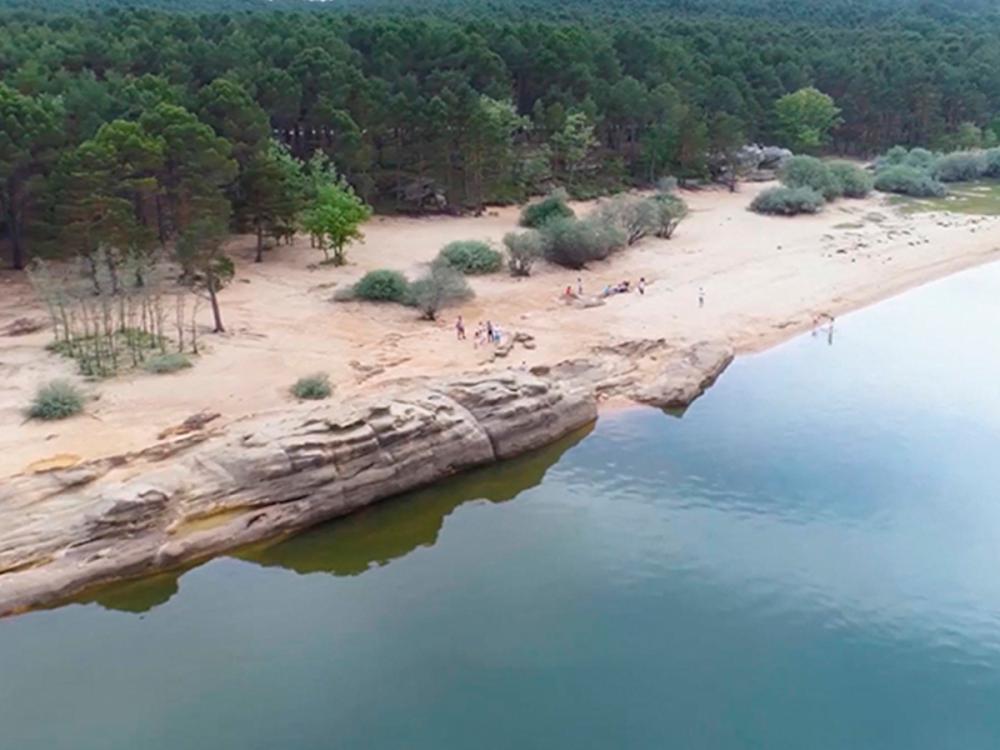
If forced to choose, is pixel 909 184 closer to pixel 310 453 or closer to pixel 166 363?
pixel 166 363

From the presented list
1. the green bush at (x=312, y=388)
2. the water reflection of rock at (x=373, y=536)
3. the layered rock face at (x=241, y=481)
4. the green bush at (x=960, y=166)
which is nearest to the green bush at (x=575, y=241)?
the layered rock face at (x=241, y=481)

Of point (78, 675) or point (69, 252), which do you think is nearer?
point (78, 675)

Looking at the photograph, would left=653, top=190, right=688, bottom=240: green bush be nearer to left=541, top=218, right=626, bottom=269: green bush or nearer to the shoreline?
left=541, top=218, right=626, bottom=269: green bush

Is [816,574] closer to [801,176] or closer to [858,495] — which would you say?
[858,495]

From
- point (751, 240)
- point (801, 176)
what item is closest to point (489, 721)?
point (751, 240)

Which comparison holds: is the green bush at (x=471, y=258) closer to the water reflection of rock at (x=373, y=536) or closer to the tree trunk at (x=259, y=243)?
the tree trunk at (x=259, y=243)

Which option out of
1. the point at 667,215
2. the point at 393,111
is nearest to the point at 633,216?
the point at 667,215
